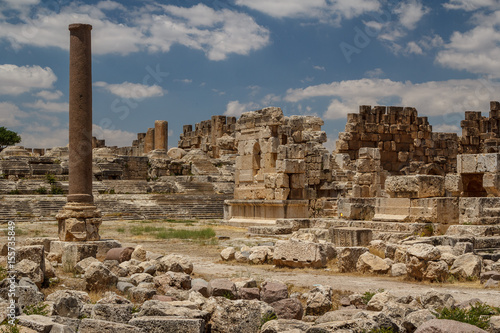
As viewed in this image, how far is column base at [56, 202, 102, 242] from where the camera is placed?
11.0m

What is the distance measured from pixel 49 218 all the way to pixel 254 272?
1476 centimetres

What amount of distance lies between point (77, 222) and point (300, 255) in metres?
4.21

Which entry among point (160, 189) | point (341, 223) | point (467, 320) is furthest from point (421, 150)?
point (467, 320)

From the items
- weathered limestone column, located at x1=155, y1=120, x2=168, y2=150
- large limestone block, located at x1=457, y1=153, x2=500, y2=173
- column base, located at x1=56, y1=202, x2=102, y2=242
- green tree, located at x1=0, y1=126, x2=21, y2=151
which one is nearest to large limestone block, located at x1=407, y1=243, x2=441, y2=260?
large limestone block, located at x1=457, y1=153, x2=500, y2=173

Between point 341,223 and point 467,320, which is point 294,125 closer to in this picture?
point 341,223

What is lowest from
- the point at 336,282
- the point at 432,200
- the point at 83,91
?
the point at 336,282

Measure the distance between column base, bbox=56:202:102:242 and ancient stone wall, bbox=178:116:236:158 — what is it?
31.4 metres

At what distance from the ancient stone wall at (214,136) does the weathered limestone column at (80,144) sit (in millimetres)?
31207

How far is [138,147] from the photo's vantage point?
56.2m

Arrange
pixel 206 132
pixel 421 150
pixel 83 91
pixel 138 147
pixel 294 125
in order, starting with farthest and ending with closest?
pixel 138 147 < pixel 206 132 < pixel 421 150 < pixel 294 125 < pixel 83 91

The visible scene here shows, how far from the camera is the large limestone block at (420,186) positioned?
41.4 ft

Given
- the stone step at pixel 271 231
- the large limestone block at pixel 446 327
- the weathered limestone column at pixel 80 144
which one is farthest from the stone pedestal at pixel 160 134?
the large limestone block at pixel 446 327

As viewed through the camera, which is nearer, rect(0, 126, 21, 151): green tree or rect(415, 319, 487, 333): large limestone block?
rect(415, 319, 487, 333): large limestone block

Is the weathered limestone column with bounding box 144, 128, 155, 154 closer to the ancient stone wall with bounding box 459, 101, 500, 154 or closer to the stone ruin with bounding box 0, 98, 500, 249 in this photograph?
the stone ruin with bounding box 0, 98, 500, 249
